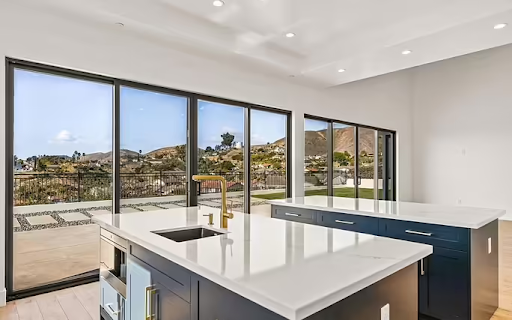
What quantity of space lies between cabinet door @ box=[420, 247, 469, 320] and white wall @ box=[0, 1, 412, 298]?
343cm

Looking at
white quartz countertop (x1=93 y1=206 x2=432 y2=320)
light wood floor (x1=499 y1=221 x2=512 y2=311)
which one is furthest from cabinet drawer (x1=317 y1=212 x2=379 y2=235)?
light wood floor (x1=499 y1=221 x2=512 y2=311)

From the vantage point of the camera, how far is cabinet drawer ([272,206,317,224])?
3.34 m

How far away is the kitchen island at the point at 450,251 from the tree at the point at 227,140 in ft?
7.95

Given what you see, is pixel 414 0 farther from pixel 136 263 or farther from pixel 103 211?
pixel 103 211

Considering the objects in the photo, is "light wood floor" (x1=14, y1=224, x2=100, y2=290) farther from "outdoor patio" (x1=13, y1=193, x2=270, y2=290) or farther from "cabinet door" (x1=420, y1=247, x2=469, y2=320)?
"cabinet door" (x1=420, y1=247, x2=469, y2=320)

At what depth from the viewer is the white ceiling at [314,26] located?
10.8 ft

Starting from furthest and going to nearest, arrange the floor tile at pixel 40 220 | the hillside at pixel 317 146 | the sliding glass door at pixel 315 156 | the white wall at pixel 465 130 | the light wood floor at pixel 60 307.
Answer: the white wall at pixel 465 130, the sliding glass door at pixel 315 156, the hillside at pixel 317 146, the floor tile at pixel 40 220, the light wood floor at pixel 60 307

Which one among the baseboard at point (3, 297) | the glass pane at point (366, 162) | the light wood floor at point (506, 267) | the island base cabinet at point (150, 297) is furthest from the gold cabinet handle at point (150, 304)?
the glass pane at point (366, 162)

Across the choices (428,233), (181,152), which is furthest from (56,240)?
(428,233)

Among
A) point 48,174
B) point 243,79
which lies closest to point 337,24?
point 243,79

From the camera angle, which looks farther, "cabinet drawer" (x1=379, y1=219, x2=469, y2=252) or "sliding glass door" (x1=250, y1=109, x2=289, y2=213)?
"sliding glass door" (x1=250, y1=109, x2=289, y2=213)

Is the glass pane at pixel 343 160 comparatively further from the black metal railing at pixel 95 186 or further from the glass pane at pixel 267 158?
the black metal railing at pixel 95 186

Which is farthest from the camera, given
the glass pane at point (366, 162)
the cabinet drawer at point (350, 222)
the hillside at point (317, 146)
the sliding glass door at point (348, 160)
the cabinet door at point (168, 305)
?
the glass pane at point (366, 162)

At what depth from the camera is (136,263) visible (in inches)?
72.2
